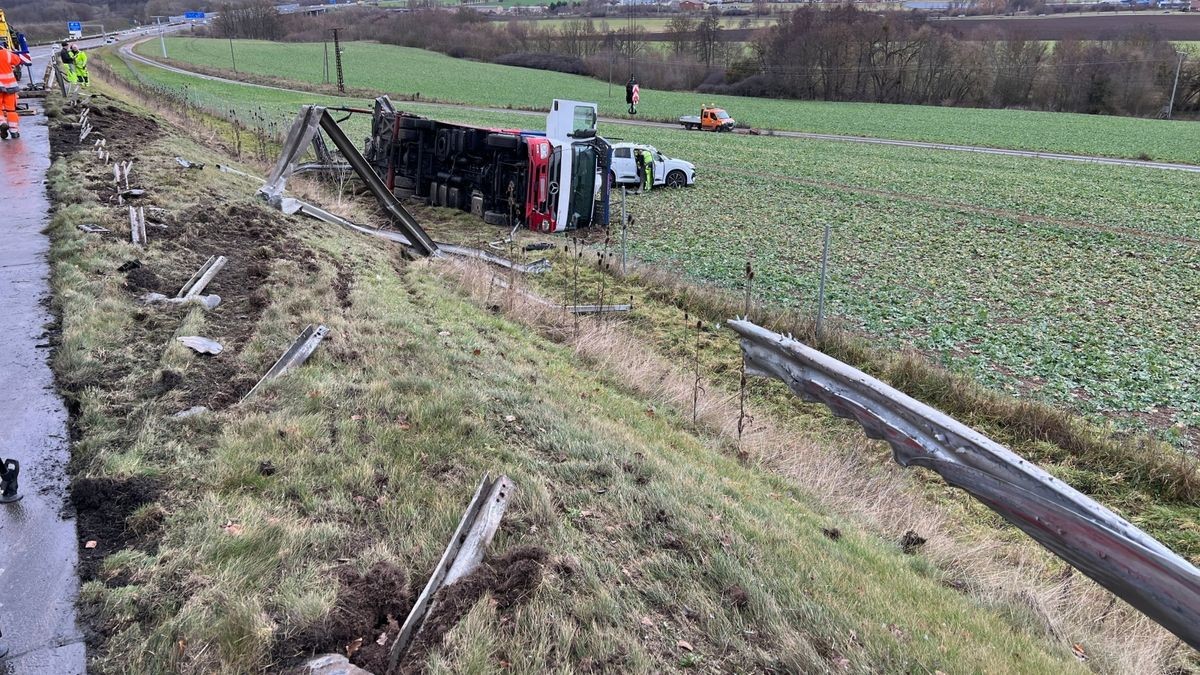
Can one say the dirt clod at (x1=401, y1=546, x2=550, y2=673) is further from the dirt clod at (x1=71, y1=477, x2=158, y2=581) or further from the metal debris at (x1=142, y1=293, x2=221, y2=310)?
the metal debris at (x1=142, y1=293, x2=221, y2=310)

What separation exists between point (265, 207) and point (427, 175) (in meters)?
7.60

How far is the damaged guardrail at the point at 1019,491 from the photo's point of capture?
11.6 feet

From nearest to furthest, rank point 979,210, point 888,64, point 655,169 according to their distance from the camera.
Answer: point 979,210
point 655,169
point 888,64

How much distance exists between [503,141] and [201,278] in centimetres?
1012

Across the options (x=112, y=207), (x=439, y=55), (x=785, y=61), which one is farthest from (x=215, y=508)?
(x=439, y=55)

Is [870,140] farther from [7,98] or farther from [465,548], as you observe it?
[465,548]

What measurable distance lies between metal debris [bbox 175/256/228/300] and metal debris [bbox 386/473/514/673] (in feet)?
14.1

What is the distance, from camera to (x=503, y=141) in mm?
16156

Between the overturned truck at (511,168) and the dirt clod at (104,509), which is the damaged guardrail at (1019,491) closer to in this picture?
the dirt clod at (104,509)

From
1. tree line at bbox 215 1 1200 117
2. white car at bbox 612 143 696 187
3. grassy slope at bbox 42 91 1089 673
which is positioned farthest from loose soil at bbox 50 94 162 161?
tree line at bbox 215 1 1200 117

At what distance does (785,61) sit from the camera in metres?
68.8

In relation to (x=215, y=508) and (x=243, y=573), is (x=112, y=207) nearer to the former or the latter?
(x=215, y=508)

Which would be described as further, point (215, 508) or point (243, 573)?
point (215, 508)

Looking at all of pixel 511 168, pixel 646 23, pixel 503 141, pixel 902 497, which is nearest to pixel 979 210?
pixel 511 168
